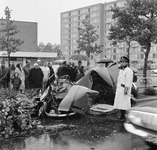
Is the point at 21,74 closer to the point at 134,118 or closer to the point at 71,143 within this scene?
the point at 71,143

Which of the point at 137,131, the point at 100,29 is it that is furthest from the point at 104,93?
the point at 100,29

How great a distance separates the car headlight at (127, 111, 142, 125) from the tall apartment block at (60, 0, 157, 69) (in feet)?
256

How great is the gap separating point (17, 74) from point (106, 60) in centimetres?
632

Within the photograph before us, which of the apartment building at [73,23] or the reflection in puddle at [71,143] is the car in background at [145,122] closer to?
the reflection in puddle at [71,143]

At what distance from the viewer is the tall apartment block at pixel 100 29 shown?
90.2 meters

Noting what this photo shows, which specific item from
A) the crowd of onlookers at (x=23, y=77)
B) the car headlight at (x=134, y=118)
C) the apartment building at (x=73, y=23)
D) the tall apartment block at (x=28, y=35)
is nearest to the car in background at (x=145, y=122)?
the car headlight at (x=134, y=118)

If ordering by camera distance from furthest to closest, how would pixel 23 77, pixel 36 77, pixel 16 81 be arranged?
1. pixel 23 77
2. pixel 36 77
3. pixel 16 81

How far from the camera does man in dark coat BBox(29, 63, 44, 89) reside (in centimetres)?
984

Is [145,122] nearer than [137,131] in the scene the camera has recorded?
Yes

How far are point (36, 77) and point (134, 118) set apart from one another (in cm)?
621

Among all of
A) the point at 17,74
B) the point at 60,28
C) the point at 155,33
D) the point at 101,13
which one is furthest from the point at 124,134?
the point at 60,28

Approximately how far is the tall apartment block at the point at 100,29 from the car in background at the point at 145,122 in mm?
78215

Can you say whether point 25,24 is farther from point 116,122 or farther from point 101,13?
point 101,13

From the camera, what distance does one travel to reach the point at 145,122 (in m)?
4.04
